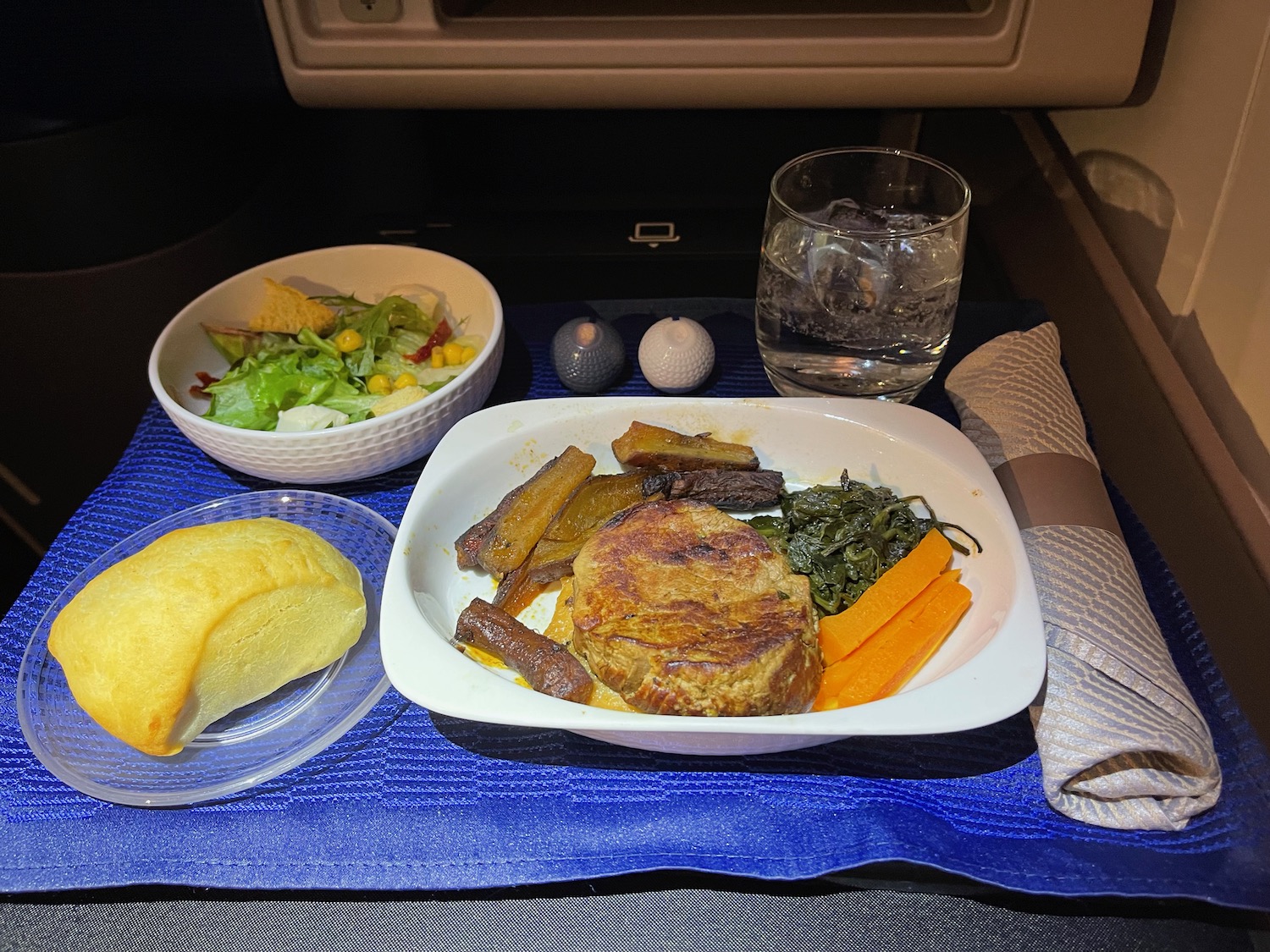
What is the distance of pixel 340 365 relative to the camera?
159cm

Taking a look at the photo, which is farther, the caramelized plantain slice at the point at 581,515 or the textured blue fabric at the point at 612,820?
the caramelized plantain slice at the point at 581,515

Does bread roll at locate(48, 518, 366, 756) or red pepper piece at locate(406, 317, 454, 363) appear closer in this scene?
bread roll at locate(48, 518, 366, 756)

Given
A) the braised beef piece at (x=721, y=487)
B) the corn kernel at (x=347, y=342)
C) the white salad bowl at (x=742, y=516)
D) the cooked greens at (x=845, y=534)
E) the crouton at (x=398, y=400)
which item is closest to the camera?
the white salad bowl at (x=742, y=516)

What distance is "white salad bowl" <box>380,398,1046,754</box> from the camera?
961mm

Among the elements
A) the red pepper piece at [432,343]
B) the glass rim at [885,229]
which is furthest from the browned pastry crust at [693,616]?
the red pepper piece at [432,343]

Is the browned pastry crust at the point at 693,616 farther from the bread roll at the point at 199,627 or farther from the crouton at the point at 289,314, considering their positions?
the crouton at the point at 289,314

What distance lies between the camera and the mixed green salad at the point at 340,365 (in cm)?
148

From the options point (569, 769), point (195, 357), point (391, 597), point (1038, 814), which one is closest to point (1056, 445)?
point (1038, 814)

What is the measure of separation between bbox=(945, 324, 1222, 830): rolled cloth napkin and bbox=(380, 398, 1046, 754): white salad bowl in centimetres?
12

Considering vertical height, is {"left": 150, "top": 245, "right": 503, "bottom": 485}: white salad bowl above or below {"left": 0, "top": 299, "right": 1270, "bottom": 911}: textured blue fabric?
above

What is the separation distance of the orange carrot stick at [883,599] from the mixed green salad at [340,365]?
0.78 metres

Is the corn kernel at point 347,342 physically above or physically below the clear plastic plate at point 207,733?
above

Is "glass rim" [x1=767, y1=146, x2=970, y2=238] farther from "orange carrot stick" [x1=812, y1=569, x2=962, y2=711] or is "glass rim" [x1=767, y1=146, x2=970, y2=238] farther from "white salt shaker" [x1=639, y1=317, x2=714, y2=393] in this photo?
"orange carrot stick" [x1=812, y1=569, x2=962, y2=711]

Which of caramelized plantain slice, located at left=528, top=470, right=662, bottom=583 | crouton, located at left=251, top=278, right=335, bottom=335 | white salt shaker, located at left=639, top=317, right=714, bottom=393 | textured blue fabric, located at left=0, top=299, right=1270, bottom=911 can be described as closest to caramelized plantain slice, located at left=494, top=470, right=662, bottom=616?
caramelized plantain slice, located at left=528, top=470, right=662, bottom=583
